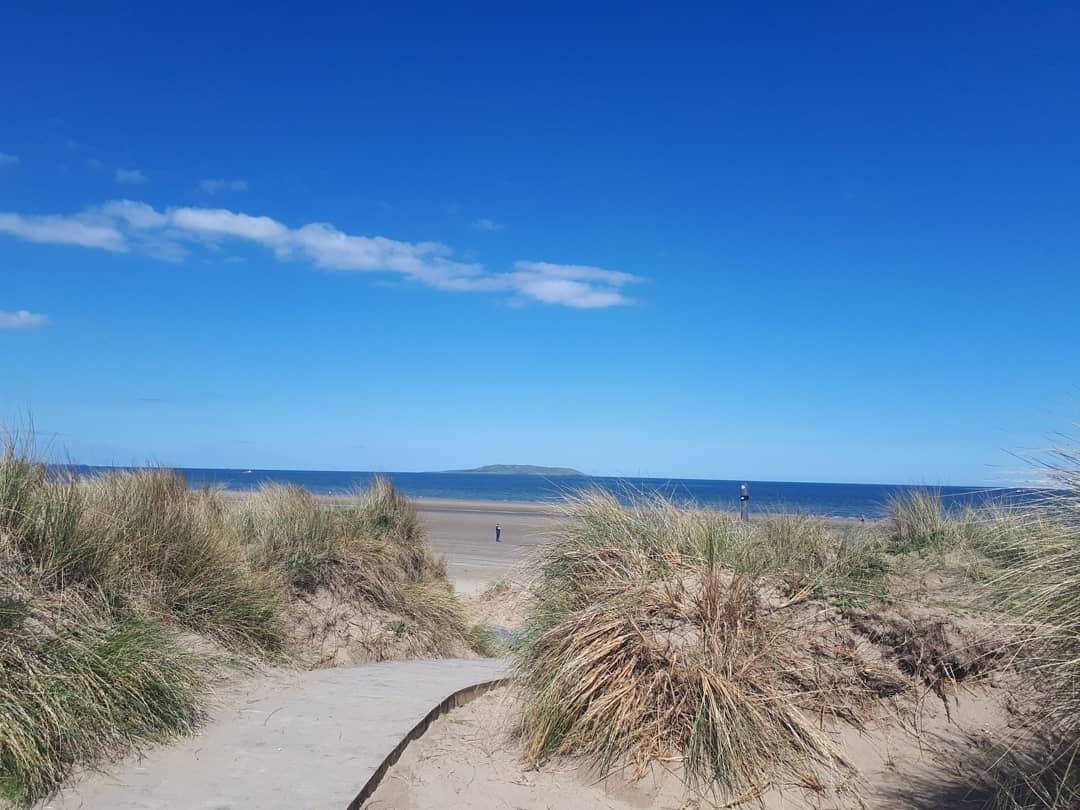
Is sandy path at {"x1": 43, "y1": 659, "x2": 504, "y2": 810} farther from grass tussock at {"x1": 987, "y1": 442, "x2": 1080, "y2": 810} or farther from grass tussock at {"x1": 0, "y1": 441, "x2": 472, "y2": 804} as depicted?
grass tussock at {"x1": 987, "y1": 442, "x2": 1080, "y2": 810}

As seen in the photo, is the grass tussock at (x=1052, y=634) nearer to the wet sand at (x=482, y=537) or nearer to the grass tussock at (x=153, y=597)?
the wet sand at (x=482, y=537)

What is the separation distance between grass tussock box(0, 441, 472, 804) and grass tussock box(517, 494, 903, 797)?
9.79 ft

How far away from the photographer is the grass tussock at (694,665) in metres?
5.68

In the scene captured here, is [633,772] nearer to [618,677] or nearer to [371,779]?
[618,677]

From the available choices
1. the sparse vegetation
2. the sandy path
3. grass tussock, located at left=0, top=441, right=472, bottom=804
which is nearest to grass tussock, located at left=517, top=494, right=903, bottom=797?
the sparse vegetation

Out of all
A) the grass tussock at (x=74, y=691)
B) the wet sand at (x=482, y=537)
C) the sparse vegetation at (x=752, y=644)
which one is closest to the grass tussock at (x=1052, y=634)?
the sparse vegetation at (x=752, y=644)

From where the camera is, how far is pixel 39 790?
504cm

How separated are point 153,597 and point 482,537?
3037 centimetres

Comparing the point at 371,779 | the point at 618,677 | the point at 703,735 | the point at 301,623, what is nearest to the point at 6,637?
the point at 371,779

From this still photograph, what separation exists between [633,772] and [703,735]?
57 cm

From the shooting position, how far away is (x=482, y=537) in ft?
126

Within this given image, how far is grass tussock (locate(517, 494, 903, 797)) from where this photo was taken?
568 centimetres

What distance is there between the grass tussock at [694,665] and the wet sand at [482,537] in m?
1.05

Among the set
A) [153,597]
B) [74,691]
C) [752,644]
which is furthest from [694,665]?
[153,597]
